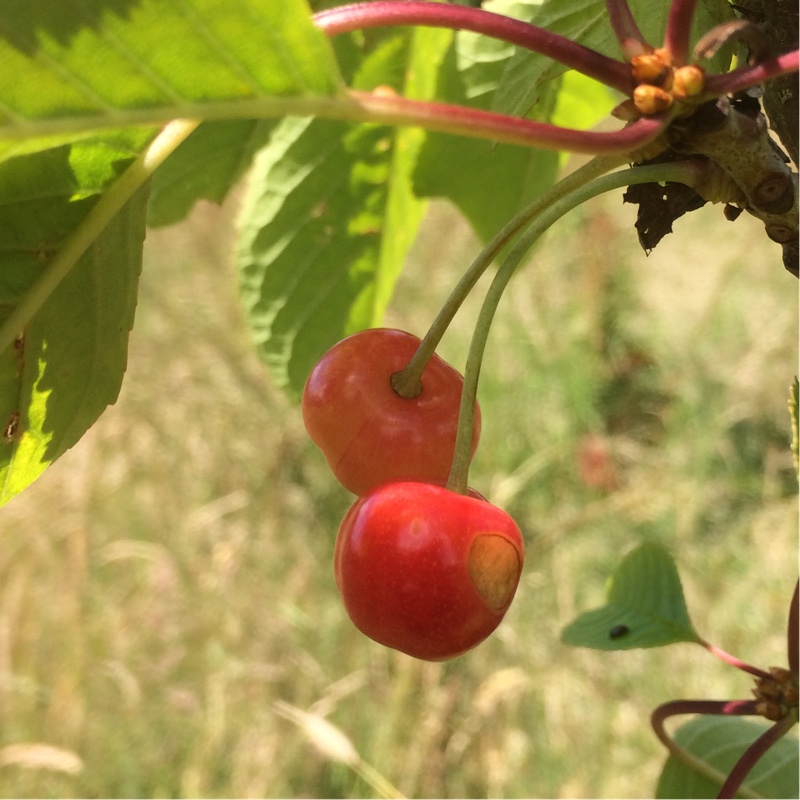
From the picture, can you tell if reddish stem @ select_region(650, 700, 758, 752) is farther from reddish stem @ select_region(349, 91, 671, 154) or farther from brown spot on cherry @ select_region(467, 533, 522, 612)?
reddish stem @ select_region(349, 91, 671, 154)

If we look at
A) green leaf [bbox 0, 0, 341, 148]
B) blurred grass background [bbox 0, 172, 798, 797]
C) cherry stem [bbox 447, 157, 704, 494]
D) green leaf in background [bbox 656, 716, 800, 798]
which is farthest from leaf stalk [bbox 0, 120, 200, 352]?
blurred grass background [bbox 0, 172, 798, 797]

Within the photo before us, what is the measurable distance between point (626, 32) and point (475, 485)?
10.0ft

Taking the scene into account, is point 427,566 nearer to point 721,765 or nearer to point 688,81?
point 688,81

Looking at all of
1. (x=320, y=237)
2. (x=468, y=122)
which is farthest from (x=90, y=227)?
(x=320, y=237)

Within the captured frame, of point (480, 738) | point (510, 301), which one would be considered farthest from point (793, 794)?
point (510, 301)

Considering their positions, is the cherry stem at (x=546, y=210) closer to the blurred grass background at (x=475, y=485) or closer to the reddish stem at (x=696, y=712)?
the reddish stem at (x=696, y=712)

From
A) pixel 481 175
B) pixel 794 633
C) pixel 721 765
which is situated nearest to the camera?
pixel 794 633

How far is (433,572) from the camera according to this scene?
1.74 feet

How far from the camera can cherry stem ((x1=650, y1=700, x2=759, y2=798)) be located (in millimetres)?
749

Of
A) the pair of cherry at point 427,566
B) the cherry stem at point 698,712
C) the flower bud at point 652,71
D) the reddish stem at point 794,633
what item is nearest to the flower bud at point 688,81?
the flower bud at point 652,71

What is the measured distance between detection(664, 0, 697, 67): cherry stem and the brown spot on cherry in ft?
0.93

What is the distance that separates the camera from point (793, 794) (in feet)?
2.72

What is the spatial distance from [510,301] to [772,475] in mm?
1353

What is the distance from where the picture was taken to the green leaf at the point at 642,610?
0.87 meters
